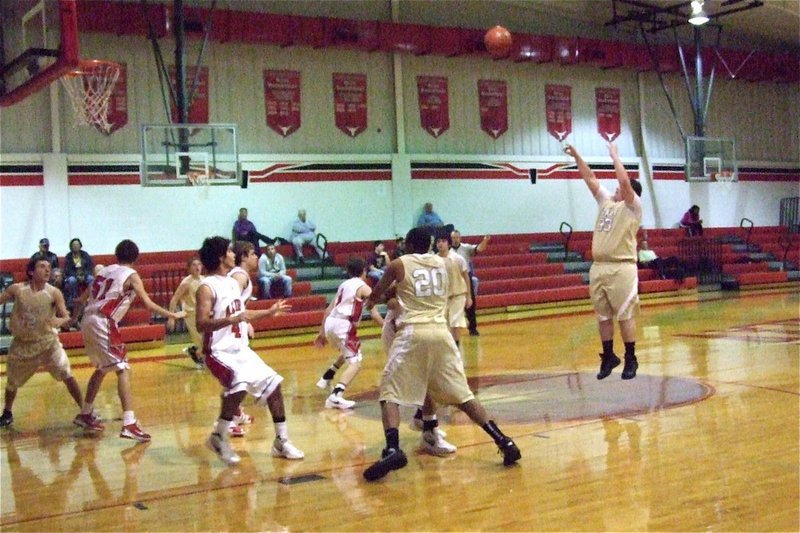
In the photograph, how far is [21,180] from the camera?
59.4 feet

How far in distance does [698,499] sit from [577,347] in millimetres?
8066

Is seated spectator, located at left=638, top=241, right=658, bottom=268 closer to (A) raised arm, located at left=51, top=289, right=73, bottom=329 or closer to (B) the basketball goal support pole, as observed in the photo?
(B) the basketball goal support pole

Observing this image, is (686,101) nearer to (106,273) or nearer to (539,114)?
(539,114)

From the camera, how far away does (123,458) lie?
703 cm

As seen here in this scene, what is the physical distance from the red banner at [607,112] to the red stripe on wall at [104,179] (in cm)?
1284

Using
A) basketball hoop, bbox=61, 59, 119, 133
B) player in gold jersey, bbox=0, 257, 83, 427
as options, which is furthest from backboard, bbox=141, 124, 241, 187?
player in gold jersey, bbox=0, 257, 83, 427

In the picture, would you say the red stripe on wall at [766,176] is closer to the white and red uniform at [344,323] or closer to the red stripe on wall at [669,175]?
the red stripe on wall at [669,175]

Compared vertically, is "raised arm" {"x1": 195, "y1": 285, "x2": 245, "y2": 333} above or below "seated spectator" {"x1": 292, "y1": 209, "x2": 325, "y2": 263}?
below

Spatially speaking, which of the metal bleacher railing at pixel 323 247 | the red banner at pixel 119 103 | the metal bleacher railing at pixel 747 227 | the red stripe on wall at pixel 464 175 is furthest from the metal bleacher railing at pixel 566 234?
the red banner at pixel 119 103

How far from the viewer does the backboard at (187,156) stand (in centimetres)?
1681

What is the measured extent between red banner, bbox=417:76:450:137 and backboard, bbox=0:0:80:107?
14.6 meters

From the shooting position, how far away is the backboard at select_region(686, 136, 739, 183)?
2361 centimetres

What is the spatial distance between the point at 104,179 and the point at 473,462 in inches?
566

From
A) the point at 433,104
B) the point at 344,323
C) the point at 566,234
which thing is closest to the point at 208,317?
the point at 344,323
